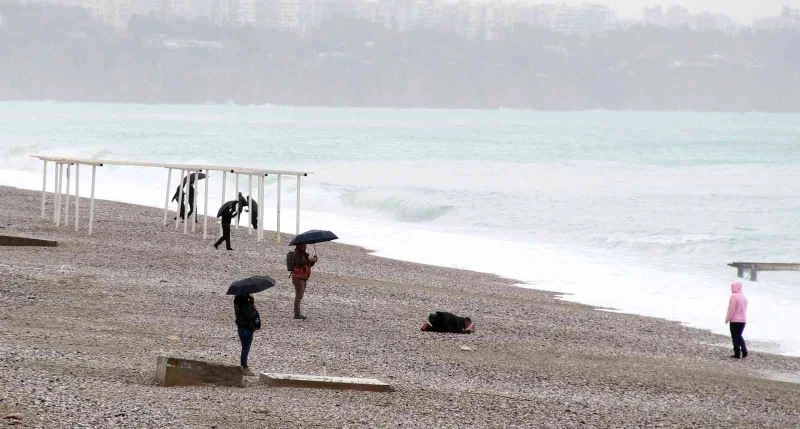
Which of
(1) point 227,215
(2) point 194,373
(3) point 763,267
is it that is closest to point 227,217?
(1) point 227,215

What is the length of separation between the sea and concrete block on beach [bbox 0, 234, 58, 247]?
8.82 m

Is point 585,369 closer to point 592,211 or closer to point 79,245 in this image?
point 79,245

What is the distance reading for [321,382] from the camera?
1226 cm

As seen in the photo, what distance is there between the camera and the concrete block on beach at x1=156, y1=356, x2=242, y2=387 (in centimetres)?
1182

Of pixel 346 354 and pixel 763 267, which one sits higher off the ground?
pixel 763 267

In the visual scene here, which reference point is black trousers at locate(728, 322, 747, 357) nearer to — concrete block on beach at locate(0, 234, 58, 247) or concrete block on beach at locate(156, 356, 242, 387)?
concrete block on beach at locate(156, 356, 242, 387)

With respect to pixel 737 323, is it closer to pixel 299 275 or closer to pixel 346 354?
pixel 346 354

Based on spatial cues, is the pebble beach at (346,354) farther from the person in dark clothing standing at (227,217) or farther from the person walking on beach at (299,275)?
the person in dark clothing standing at (227,217)

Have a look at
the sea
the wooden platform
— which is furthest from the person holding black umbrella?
the wooden platform

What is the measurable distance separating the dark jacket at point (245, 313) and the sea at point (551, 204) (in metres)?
7.84

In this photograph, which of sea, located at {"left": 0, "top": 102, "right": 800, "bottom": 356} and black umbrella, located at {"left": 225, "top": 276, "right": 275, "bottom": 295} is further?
sea, located at {"left": 0, "top": 102, "right": 800, "bottom": 356}

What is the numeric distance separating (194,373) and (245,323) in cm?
94

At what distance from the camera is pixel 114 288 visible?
59.4 ft

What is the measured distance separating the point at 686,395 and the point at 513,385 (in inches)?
74.9
